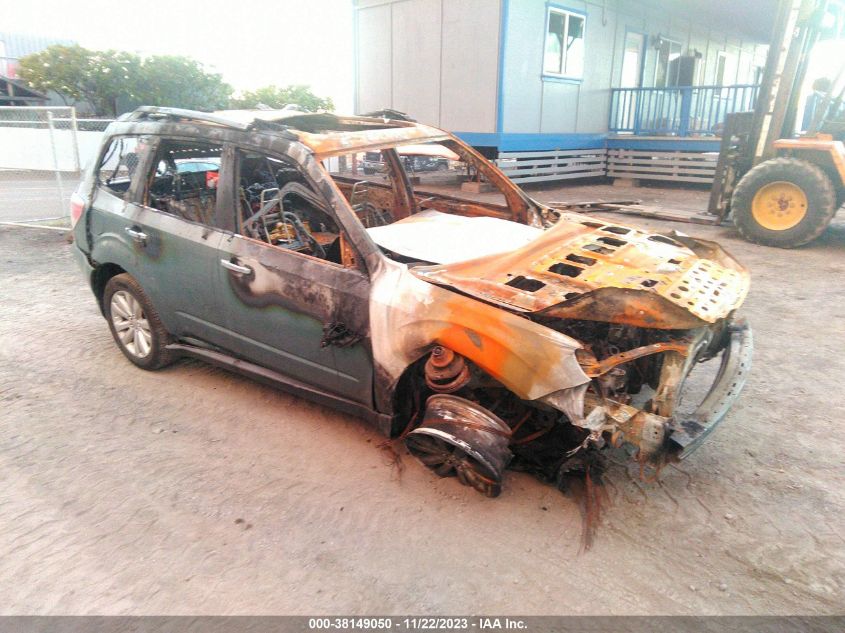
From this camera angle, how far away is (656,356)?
3.30 m

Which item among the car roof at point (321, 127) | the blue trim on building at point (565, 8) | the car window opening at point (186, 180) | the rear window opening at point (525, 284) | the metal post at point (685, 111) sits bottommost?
the rear window opening at point (525, 284)

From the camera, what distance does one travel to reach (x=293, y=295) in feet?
11.2

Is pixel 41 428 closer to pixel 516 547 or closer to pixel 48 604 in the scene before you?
pixel 48 604

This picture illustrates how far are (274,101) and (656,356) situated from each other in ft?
65.0

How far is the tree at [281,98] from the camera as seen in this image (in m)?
20.1

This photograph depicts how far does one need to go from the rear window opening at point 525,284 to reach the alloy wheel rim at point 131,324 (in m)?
2.73

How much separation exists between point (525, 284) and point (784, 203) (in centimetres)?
710

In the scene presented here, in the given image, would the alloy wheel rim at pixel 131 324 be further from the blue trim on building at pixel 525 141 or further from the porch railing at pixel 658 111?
the porch railing at pixel 658 111

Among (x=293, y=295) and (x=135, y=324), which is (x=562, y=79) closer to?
(x=135, y=324)

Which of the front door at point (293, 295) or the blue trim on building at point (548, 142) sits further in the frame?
the blue trim on building at point (548, 142)

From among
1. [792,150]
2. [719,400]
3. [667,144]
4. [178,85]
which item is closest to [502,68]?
[667,144]

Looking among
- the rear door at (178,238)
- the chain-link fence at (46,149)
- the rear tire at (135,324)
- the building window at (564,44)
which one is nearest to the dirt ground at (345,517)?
the rear tire at (135,324)

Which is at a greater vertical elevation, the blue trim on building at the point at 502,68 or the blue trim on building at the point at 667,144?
the blue trim on building at the point at 502,68

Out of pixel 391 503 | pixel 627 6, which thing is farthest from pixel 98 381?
pixel 627 6
